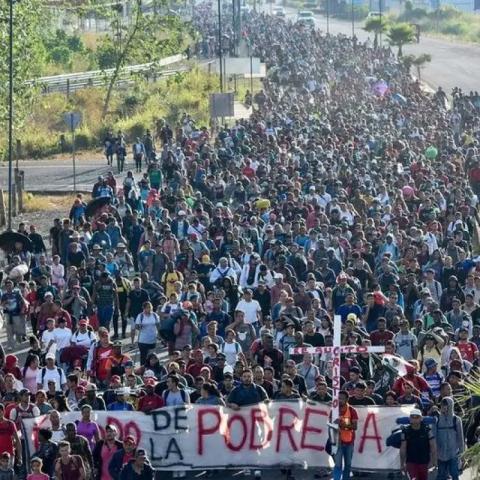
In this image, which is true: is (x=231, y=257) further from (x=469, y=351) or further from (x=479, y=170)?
(x=479, y=170)

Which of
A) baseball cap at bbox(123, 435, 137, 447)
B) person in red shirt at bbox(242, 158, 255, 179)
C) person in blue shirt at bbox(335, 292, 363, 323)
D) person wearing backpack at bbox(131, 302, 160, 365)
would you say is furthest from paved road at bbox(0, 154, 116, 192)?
baseball cap at bbox(123, 435, 137, 447)

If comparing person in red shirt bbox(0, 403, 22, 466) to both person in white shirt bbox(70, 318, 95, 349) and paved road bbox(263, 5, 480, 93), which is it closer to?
person in white shirt bbox(70, 318, 95, 349)

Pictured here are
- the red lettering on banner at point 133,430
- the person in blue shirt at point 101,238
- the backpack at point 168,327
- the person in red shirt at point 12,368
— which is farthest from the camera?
the person in blue shirt at point 101,238

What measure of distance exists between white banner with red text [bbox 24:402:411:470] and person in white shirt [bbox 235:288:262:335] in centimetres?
474

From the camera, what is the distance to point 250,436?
1962cm

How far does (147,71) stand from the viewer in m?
66.8

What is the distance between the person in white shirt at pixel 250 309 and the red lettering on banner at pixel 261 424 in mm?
4716

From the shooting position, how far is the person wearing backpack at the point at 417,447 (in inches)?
729

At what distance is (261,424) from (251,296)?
16.4 feet

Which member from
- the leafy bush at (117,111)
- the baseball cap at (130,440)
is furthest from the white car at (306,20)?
the baseball cap at (130,440)

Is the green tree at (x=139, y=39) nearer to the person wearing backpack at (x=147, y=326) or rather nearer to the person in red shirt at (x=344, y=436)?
the person wearing backpack at (x=147, y=326)

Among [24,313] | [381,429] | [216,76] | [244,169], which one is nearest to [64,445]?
[381,429]

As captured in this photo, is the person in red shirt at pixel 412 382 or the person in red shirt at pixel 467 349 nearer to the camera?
the person in red shirt at pixel 412 382

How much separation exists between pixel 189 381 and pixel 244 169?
18133 millimetres
